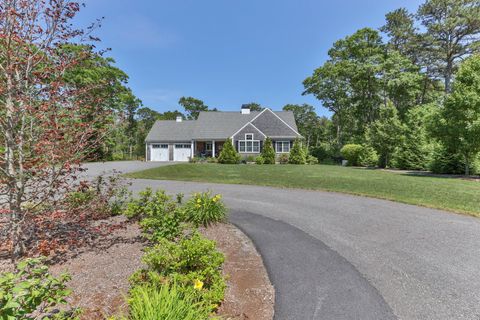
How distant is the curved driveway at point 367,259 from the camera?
111 inches

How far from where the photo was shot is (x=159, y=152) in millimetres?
33156

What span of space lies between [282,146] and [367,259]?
26102mm

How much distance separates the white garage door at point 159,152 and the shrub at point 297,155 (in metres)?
16.6

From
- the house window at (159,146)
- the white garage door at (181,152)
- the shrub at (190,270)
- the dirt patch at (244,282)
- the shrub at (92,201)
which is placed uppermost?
the house window at (159,146)

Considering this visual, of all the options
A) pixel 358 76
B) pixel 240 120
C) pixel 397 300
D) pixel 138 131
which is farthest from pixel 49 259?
pixel 138 131

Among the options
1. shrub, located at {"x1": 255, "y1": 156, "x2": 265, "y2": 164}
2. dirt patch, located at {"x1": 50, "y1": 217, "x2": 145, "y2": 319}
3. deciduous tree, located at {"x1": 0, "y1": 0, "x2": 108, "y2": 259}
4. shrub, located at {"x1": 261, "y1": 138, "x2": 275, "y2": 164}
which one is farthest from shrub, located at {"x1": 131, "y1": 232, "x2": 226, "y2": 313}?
shrub, located at {"x1": 261, "y1": 138, "x2": 275, "y2": 164}

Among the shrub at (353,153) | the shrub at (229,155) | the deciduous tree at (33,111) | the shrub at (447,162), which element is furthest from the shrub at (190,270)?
the shrub at (353,153)

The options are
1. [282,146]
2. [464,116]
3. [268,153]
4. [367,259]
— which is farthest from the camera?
[282,146]

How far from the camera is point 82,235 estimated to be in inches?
171

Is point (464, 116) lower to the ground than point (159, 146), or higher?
higher

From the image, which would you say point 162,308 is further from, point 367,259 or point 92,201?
point 367,259

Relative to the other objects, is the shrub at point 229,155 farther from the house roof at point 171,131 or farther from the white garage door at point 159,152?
the white garage door at point 159,152

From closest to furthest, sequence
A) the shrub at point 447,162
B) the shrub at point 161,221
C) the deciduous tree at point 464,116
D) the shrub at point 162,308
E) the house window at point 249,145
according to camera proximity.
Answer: the shrub at point 162,308
the shrub at point 161,221
the deciduous tree at point 464,116
the shrub at point 447,162
the house window at point 249,145

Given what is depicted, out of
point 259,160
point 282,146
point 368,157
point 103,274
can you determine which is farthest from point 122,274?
point 282,146
